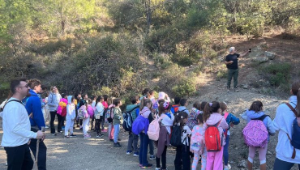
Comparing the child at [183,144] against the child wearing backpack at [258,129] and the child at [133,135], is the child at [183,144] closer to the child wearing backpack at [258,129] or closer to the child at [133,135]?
the child wearing backpack at [258,129]

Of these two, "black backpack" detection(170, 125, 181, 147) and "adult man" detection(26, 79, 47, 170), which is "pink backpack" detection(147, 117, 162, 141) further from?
"adult man" detection(26, 79, 47, 170)

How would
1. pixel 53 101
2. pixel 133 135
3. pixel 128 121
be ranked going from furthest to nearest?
pixel 53 101
pixel 133 135
pixel 128 121

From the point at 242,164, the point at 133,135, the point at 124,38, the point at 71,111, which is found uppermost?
the point at 124,38

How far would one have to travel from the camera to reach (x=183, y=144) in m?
5.73

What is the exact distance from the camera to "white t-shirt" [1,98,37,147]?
13.9ft

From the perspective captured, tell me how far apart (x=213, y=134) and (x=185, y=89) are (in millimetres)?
7906

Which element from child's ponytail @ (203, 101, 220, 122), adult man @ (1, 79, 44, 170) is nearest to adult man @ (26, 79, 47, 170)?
adult man @ (1, 79, 44, 170)

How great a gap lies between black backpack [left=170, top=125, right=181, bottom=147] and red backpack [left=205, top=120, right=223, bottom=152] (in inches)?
34.3

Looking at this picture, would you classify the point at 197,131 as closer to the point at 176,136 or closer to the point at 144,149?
the point at 176,136

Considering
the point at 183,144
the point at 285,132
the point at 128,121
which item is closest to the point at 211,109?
the point at 183,144

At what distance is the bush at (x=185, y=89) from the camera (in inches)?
502

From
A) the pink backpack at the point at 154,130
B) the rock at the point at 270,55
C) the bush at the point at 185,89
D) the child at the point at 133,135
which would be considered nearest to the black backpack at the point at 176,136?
the pink backpack at the point at 154,130

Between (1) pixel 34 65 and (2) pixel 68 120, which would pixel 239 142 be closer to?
(2) pixel 68 120

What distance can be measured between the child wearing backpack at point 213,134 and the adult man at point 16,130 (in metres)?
2.89
